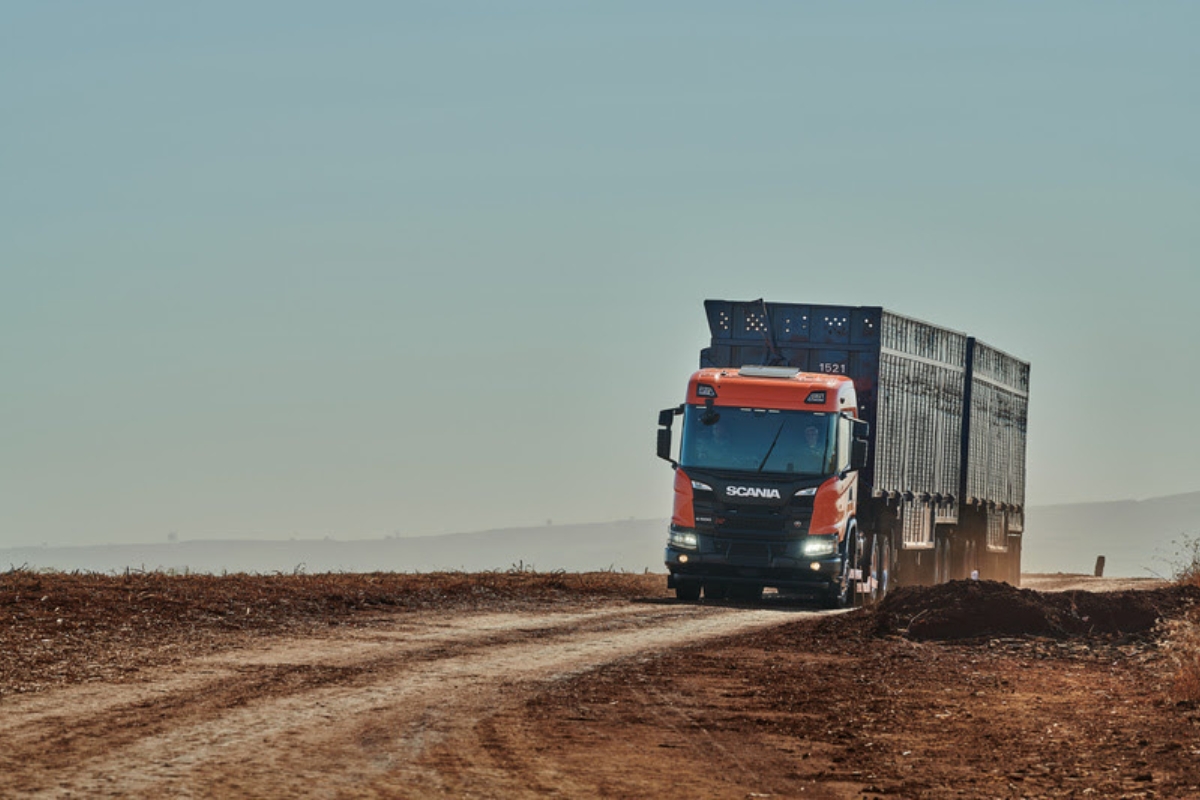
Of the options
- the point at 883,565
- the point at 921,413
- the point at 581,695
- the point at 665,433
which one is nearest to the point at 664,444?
the point at 665,433

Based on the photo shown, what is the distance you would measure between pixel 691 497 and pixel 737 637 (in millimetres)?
6617

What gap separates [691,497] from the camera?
1113 inches

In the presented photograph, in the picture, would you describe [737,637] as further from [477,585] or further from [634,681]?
[477,585]

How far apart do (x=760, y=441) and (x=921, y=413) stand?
731 centimetres

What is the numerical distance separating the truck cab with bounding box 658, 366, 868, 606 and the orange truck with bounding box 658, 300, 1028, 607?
0.02 meters

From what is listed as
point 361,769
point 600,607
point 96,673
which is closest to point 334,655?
point 96,673

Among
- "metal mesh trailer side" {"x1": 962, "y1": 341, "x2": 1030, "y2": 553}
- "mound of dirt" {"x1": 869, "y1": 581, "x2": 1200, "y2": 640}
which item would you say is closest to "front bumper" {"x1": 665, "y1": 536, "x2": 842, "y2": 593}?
"mound of dirt" {"x1": 869, "y1": 581, "x2": 1200, "y2": 640}

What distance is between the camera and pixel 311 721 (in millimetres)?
12594

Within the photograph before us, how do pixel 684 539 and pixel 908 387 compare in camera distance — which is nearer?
pixel 684 539

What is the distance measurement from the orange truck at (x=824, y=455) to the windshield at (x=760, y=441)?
0.02m

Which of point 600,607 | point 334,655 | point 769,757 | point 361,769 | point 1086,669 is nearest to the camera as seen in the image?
point 361,769

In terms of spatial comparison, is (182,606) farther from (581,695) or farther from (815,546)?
(815,546)

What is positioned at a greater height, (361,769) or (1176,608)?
(1176,608)

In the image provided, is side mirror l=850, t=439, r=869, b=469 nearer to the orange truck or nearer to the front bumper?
the orange truck
